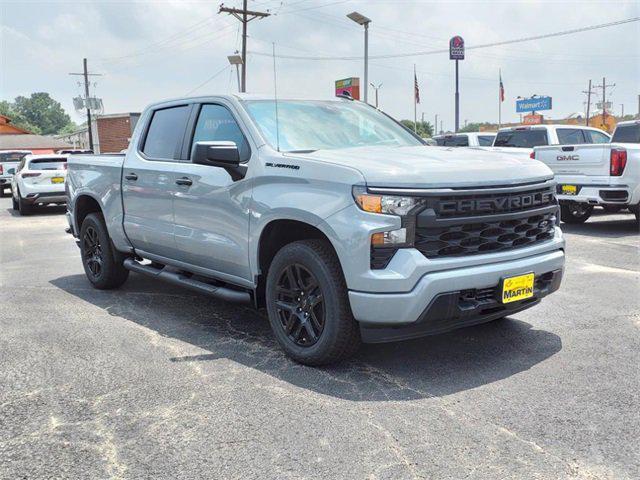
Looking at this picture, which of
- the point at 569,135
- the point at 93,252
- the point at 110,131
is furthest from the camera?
the point at 110,131

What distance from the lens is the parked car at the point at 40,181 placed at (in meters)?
16.7

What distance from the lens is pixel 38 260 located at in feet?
30.4

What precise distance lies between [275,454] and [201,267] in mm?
2490

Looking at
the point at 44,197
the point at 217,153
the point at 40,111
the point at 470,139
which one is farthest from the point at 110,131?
the point at 40,111

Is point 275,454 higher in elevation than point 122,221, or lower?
lower

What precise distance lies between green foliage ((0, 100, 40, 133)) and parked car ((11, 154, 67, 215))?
5498 inches

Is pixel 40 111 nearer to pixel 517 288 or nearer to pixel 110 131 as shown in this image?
pixel 110 131

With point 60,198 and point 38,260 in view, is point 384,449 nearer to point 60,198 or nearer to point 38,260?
point 38,260

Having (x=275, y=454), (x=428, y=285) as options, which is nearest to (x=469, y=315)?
(x=428, y=285)

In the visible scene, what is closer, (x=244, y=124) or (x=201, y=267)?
(x=244, y=124)

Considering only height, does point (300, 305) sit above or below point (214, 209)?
below

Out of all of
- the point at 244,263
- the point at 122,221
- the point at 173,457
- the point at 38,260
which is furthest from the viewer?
the point at 38,260

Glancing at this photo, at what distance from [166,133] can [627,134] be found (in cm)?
1080

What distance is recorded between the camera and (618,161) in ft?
34.6
